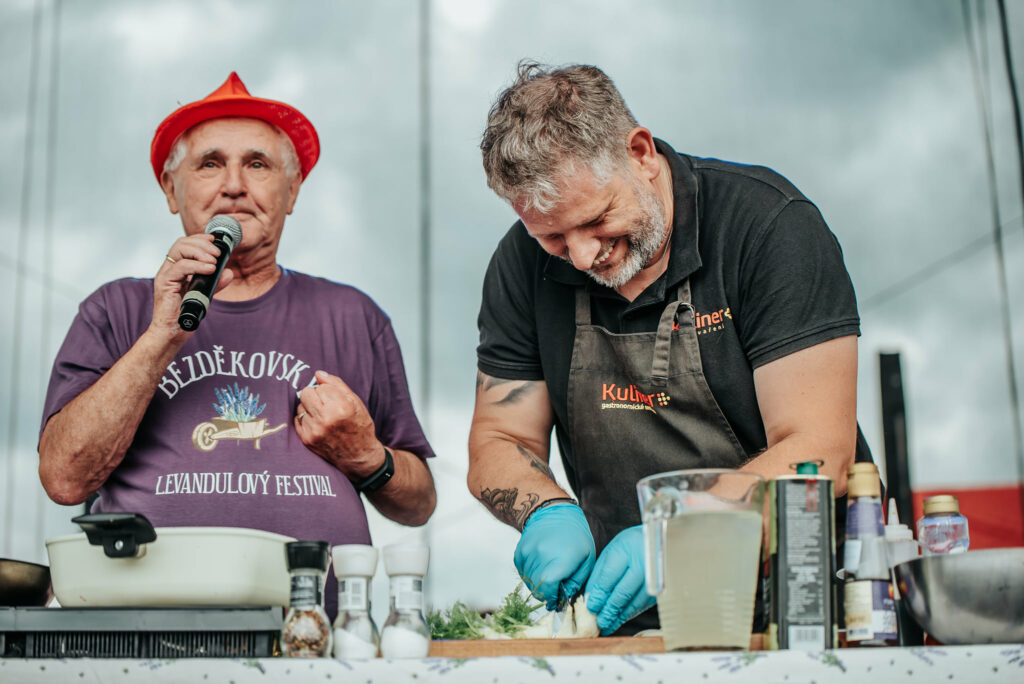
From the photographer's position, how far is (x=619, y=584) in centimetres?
128

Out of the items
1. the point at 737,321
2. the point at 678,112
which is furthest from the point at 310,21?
the point at 737,321

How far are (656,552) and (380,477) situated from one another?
90cm

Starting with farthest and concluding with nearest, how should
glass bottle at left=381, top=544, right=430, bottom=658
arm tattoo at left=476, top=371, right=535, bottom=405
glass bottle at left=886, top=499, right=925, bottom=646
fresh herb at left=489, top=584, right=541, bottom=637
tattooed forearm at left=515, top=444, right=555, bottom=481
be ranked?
arm tattoo at left=476, top=371, right=535, bottom=405 < tattooed forearm at left=515, top=444, right=555, bottom=481 < fresh herb at left=489, top=584, right=541, bottom=637 < glass bottle at left=886, top=499, right=925, bottom=646 < glass bottle at left=381, top=544, right=430, bottom=658

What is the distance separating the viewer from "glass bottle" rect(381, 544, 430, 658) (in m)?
0.97

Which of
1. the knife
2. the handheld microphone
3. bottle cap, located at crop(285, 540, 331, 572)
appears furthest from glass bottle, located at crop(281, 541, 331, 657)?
the handheld microphone

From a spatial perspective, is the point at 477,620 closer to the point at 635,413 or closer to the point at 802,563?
the point at 802,563

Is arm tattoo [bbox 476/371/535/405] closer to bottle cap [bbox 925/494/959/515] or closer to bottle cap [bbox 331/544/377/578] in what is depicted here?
bottle cap [bbox 925/494/959/515]

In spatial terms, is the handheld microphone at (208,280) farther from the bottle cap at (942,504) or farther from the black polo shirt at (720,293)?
the bottle cap at (942,504)

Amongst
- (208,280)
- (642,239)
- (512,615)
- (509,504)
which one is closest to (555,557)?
(512,615)

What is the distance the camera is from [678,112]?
4.49 meters

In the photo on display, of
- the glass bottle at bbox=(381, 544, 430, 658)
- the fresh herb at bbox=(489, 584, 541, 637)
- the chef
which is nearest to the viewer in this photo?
the glass bottle at bbox=(381, 544, 430, 658)

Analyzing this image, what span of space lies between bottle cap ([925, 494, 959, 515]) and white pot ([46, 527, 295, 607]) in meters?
0.82

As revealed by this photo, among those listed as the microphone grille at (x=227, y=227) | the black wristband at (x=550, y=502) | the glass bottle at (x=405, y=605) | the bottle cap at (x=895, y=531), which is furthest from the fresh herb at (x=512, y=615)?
the microphone grille at (x=227, y=227)

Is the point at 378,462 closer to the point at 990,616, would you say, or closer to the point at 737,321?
the point at 737,321
